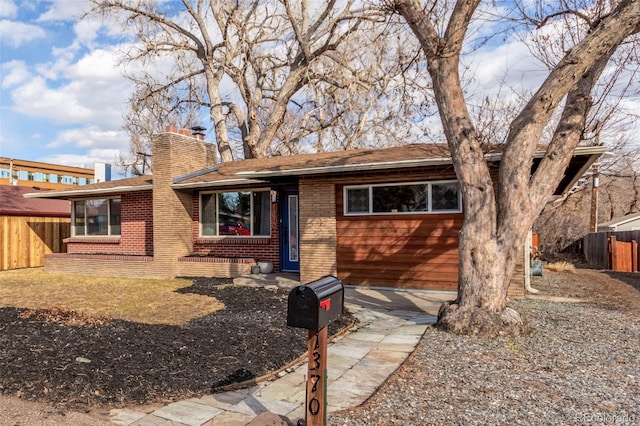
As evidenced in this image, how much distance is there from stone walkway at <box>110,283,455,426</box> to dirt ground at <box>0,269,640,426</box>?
239 millimetres

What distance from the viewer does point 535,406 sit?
11.9ft

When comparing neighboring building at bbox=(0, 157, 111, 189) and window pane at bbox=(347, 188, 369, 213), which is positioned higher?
neighboring building at bbox=(0, 157, 111, 189)

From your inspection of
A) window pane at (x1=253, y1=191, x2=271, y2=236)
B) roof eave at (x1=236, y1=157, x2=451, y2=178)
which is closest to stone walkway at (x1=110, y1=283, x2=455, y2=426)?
roof eave at (x1=236, y1=157, x2=451, y2=178)

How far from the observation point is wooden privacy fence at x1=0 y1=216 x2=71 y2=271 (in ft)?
51.9

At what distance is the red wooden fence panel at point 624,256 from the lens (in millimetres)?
17141

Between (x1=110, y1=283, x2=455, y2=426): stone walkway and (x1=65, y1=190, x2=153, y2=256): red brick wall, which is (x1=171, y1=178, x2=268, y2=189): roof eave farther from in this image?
(x1=110, y1=283, x2=455, y2=426): stone walkway

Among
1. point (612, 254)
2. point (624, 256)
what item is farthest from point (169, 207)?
point (624, 256)

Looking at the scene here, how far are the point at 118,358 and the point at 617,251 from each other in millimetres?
18957

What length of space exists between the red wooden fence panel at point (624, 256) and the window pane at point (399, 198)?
12573mm

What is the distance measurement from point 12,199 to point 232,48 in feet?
37.5

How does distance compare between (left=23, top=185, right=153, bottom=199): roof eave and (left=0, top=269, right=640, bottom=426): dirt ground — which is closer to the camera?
(left=0, top=269, right=640, bottom=426): dirt ground

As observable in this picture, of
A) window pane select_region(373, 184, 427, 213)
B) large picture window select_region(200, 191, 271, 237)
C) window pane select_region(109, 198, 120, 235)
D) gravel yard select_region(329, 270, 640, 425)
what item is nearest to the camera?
gravel yard select_region(329, 270, 640, 425)

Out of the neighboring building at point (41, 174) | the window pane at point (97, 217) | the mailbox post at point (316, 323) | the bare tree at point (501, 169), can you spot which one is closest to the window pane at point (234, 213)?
the window pane at point (97, 217)

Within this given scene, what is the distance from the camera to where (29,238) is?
54.9 ft
